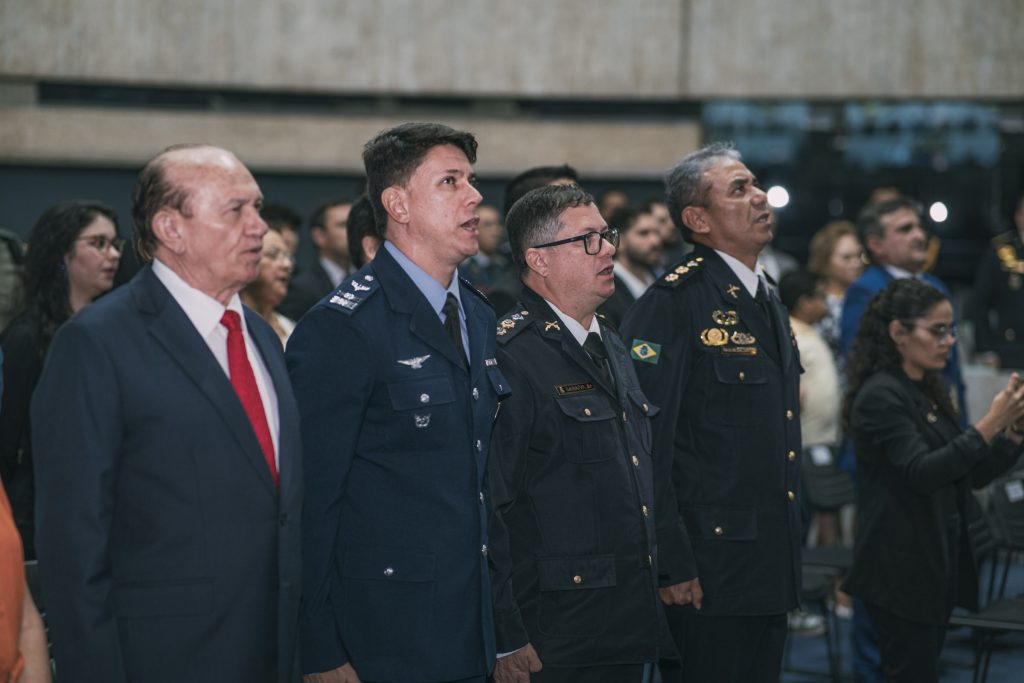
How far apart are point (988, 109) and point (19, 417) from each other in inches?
316

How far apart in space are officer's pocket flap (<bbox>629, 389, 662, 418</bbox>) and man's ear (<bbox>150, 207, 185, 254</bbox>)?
127cm

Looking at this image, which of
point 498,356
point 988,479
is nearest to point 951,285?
point 988,479

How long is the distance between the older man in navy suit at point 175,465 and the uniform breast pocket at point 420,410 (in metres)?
0.26

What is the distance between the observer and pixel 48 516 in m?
1.92

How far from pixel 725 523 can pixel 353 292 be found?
1.29 metres

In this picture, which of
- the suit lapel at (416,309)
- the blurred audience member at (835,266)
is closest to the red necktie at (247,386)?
the suit lapel at (416,309)

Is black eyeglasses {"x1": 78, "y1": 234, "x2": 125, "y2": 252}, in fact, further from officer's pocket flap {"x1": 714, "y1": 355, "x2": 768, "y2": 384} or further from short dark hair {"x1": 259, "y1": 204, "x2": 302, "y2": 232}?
officer's pocket flap {"x1": 714, "y1": 355, "x2": 768, "y2": 384}

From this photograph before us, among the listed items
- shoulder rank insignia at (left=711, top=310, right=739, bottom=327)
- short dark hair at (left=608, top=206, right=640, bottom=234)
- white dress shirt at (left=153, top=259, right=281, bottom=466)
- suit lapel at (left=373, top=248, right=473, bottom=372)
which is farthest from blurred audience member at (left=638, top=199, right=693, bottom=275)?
white dress shirt at (left=153, top=259, right=281, bottom=466)

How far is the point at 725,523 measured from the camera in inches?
Answer: 125

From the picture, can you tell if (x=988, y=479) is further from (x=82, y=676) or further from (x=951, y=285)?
(x=951, y=285)

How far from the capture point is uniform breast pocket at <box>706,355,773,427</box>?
3217 millimetres

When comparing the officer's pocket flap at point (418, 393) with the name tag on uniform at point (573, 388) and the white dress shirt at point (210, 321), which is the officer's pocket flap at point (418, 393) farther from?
the name tag on uniform at point (573, 388)

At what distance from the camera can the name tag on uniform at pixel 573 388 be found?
281cm

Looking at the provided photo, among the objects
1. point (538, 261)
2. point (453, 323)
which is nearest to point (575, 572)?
point (453, 323)
